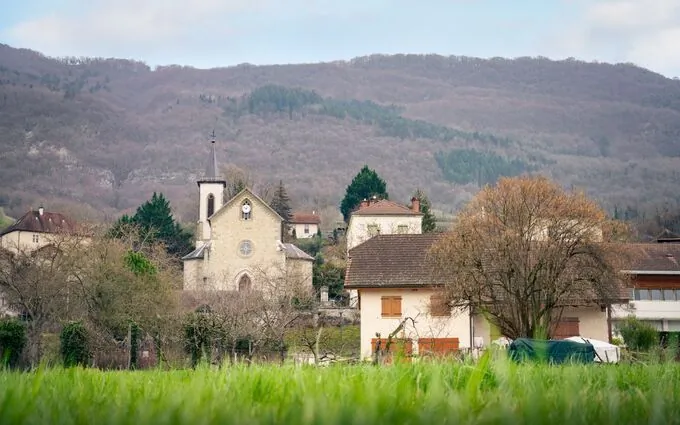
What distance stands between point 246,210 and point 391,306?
35.4 m

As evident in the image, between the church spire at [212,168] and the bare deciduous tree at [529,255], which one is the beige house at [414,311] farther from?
the church spire at [212,168]

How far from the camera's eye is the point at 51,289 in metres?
37.7

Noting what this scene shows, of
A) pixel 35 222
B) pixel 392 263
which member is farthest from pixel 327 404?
pixel 35 222

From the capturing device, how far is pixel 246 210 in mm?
74500

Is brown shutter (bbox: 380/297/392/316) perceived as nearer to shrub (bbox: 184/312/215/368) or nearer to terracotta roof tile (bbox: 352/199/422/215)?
shrub (bbox: 184/312/215/368)

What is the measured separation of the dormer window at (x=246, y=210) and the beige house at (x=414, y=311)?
32.6m

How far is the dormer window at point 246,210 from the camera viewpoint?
74500 millimetres

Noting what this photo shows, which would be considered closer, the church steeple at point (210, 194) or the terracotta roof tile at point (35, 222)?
A: the church steeple at point (210, 194)

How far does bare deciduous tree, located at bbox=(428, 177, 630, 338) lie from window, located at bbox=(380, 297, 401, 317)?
16.9 ft

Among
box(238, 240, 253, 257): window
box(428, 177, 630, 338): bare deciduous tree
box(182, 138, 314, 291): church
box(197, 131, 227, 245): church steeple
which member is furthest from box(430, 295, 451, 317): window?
box(197, 131, 227, 245): church steeple

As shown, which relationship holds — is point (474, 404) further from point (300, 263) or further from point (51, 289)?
point (300, 263)

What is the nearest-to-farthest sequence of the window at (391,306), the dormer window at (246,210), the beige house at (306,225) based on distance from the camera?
1. the window at (391,306)
2. the dormer window at (246,210)
3. the beige house at (306,225)

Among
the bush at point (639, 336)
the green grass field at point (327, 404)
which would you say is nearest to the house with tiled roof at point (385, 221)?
the bush at point (639, 336)

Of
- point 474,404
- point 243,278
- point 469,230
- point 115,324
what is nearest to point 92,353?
point 115,324
